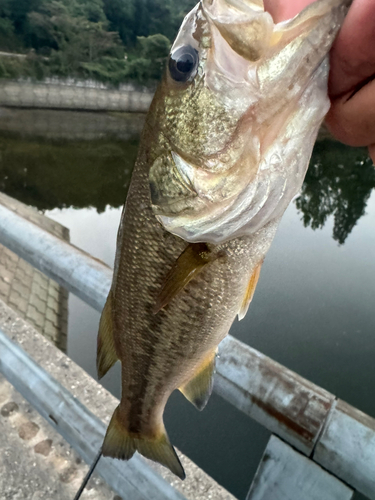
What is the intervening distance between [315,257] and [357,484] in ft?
30.7

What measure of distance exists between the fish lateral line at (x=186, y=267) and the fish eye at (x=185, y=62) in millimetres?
396

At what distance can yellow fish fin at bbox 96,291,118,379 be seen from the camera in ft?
3.73

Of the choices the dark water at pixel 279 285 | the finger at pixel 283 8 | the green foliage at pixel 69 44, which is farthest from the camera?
the green foliage at pixel 69 44

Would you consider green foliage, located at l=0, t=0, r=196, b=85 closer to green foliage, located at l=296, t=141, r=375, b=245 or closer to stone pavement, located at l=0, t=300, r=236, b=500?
green foliage, located at l=296, t=141, r=375, b=245

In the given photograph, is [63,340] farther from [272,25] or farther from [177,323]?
[272,25]

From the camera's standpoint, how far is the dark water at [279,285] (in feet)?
16.0

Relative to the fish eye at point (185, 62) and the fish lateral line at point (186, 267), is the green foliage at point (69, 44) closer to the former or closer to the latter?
the fish eye at point (185, 62)

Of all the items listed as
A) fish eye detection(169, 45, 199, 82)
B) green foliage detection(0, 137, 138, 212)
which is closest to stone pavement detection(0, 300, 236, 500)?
fish eye detection(169, 45, 199, 82)

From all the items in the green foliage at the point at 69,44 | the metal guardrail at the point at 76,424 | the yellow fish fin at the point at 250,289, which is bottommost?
the metal guardrail at the point at 76,424

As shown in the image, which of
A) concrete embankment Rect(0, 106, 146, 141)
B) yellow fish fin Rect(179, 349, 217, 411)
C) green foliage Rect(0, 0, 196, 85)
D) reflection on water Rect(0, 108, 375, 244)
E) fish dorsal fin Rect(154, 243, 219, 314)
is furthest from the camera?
green foliage Rect(0, 0, 196, 85)

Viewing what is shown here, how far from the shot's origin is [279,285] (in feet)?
26.2

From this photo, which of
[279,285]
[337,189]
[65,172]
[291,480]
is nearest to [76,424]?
[291,480]

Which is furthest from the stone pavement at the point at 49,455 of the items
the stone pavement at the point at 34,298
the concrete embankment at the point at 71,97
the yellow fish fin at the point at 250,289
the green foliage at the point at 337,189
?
the concrete embankment at the point at 71,97

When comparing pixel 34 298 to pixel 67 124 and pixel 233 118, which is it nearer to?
pixel 233 118
